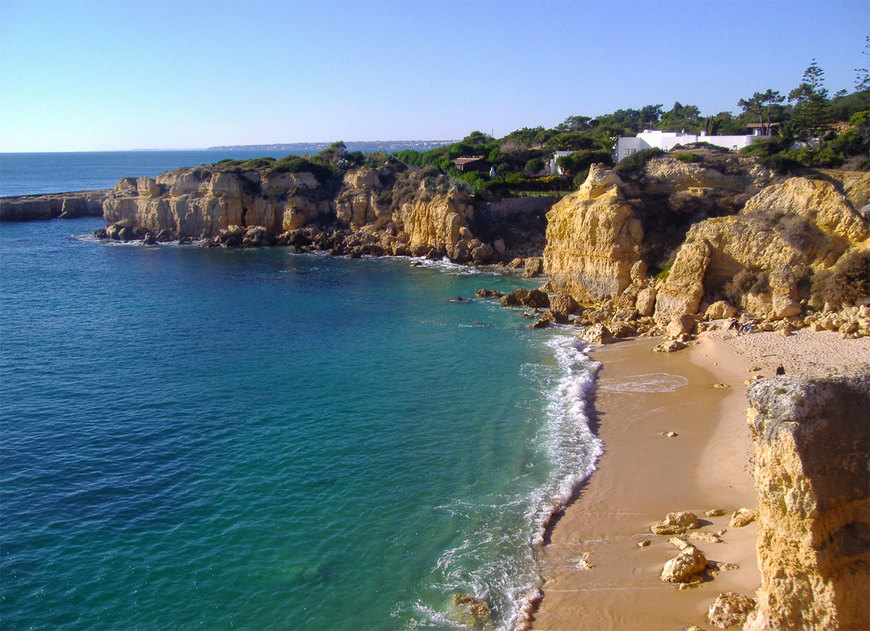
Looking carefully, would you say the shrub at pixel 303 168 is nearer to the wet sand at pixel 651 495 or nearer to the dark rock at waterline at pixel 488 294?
the dark rock at waterline at pixel 488 294

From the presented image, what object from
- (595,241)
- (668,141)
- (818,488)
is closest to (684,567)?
(818,488)

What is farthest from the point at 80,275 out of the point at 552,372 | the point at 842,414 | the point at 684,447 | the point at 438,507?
the point at 842,414

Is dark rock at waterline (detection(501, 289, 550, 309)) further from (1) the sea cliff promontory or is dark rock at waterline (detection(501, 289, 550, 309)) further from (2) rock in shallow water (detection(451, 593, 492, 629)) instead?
(1) the sea cliff promontory

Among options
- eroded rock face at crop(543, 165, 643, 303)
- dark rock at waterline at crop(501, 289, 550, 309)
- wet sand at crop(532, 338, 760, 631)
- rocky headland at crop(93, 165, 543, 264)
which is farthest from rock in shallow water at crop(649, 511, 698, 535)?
rocky headland at crop(93, 165, 543, 264)

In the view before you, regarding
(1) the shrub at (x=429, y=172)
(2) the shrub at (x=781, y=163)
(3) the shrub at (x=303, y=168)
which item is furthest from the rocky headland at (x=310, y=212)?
(2) the shrub at (x=781, y=163)

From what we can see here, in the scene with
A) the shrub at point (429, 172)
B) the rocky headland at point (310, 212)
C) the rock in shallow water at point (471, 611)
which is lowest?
the rock in shallow water at point (471, 611)

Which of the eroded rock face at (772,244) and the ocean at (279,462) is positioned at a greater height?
the eroded rock face at (772,244)
